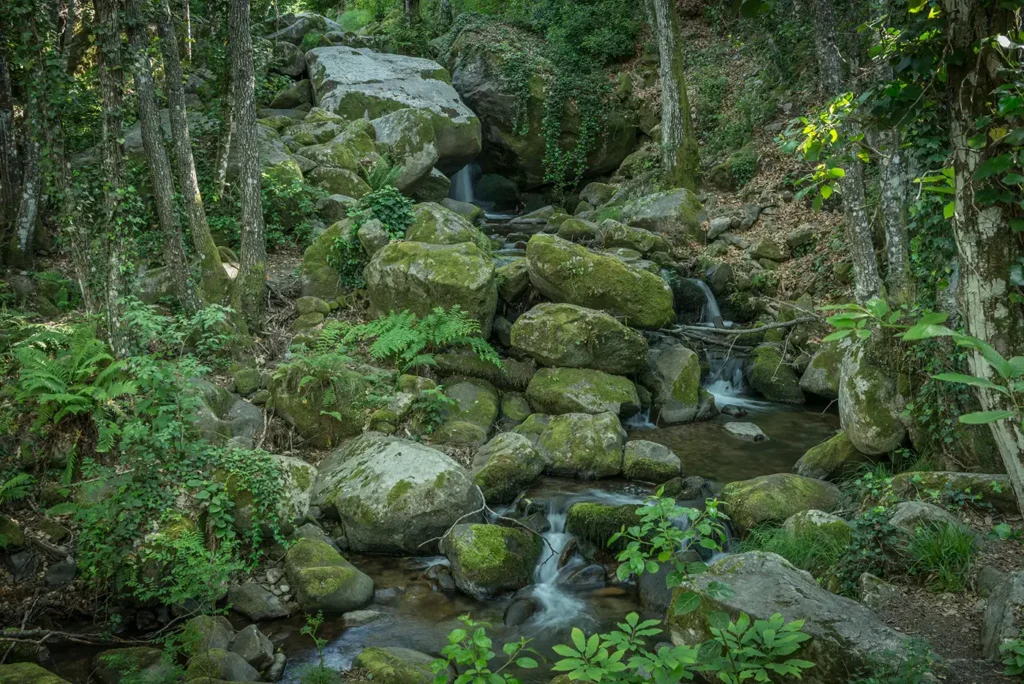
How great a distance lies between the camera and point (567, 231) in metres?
15.3

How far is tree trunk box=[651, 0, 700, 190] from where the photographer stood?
16.8 meters

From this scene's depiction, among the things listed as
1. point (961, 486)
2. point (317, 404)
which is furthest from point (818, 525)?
point (317, 404)

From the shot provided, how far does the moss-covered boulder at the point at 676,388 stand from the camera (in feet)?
34.6

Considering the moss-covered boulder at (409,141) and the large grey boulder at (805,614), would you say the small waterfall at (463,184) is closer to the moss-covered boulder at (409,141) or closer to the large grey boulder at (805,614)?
the moss-covered boulder at (409,141)

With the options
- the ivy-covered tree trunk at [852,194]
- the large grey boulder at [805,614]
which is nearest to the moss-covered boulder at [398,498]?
the large grey boulder at [805,614]

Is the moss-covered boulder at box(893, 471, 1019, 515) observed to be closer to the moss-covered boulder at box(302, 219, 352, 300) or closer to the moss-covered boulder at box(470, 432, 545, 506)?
the moss-covered boulder at box(470, 432, 545, 506)

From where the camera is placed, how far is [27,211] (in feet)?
36.6

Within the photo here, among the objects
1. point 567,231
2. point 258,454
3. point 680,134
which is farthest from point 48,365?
point 680,134

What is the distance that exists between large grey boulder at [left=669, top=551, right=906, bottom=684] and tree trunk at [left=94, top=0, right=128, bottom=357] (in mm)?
6927

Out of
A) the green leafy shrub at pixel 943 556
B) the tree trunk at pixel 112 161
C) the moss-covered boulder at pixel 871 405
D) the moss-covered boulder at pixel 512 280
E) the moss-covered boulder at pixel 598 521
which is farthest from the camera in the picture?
the moss-covered boulder at pixel 512 280

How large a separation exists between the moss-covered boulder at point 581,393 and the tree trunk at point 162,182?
5.07 meters

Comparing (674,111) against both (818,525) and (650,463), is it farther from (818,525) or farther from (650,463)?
(818,525)

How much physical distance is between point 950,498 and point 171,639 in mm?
6651

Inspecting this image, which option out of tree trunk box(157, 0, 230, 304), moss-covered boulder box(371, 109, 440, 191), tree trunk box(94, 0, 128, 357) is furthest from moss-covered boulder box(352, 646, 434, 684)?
Answer: moss-covered boulder box(371, 109, 440, 191)
